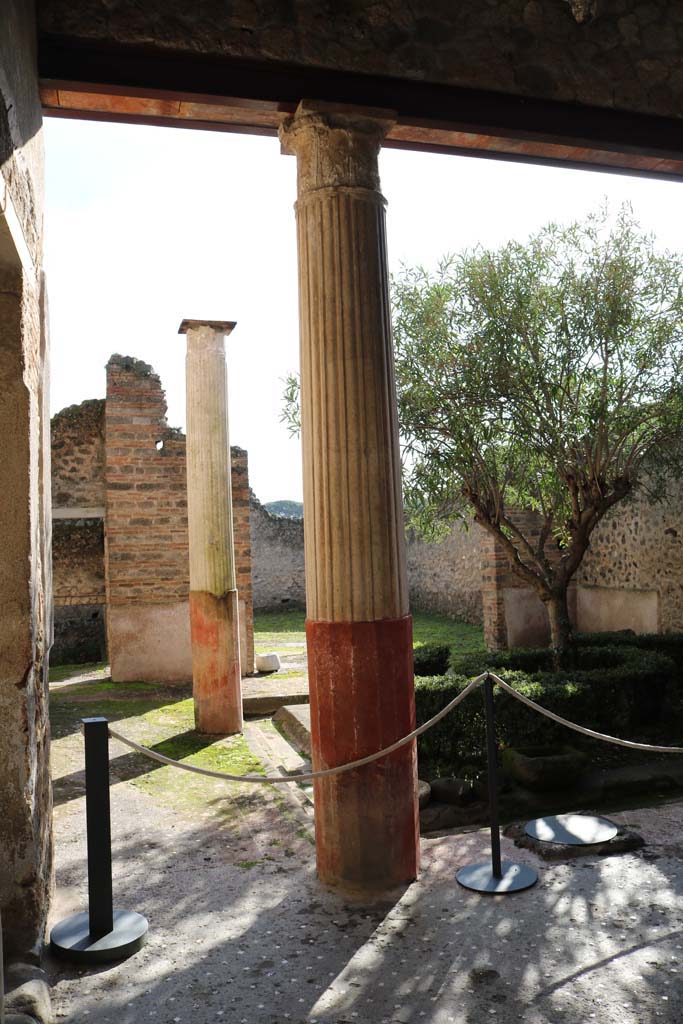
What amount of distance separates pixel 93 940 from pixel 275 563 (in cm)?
1686

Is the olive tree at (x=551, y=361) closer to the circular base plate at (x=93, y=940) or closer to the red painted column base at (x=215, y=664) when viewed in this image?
the red painted column base at (x=215, y=664)

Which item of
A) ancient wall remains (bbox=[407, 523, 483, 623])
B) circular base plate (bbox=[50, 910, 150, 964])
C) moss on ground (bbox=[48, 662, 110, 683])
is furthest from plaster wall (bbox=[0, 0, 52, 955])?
ancient wall remains (bbox=[407, 523, 483, 623])

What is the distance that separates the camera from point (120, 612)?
1029cm

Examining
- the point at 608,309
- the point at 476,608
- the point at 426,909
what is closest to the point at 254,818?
the point at 426,909

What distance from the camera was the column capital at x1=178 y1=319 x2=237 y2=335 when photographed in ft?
25.7

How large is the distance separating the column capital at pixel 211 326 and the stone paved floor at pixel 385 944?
4.89 m

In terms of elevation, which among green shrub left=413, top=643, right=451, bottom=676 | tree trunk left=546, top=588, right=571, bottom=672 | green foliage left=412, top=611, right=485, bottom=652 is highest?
tree trunk left=546, top=588, right=571, bottom=672

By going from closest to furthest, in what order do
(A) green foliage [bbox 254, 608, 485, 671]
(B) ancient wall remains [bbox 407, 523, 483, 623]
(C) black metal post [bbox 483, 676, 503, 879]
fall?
(C) black metal post [bbox 483, 676, 503, 879] → (A) green foliage [bbox 254, 608, 485, 671] → (B) ancient wall remains [bbox 407, 523, 483, 623]

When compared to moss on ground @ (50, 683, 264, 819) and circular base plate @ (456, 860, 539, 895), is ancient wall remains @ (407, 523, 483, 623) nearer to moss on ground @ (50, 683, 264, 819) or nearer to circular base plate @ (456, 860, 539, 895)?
moss on ground @ (50, 683, 264, 819)

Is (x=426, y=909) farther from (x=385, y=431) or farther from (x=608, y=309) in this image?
(x=608, y=309)

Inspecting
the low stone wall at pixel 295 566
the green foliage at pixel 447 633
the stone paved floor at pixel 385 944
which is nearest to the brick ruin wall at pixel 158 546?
the green foliage at pixel 447 633

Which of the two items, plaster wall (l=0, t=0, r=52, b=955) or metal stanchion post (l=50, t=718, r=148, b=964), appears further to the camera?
metal stanchion post (l=50, t=718, r=148, b=964)

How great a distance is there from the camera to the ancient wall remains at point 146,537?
10.3 m

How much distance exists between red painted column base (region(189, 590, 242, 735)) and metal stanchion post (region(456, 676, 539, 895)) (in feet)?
12.5
